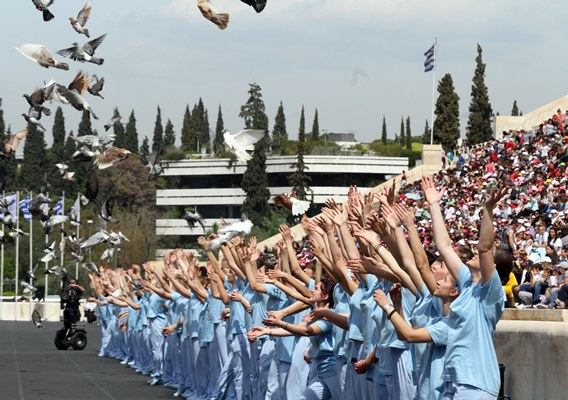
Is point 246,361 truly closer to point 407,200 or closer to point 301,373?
point 301,373

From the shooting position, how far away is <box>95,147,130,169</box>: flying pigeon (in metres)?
22.2

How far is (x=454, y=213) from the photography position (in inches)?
1651

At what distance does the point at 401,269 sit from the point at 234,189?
131450mm

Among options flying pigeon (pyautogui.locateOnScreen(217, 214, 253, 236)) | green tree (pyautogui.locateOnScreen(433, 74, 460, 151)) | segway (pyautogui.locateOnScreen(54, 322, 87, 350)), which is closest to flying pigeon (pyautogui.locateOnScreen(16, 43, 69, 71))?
flying pigeon (pyautogui.locateOnScreen(217, 214, 253, 236))

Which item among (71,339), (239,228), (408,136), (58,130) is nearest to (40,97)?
(239,228)

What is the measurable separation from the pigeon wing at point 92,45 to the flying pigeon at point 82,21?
32.0 inches

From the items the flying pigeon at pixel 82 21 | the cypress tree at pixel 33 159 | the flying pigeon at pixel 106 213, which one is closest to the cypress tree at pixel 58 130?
the cypress tree at pixel 33 159

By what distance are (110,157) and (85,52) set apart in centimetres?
268

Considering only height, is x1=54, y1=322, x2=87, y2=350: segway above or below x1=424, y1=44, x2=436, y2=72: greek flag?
below

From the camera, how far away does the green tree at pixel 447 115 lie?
106750mm

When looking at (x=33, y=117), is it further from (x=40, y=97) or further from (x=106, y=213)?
(x=106, y=213)

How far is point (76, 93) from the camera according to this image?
20.6 meters

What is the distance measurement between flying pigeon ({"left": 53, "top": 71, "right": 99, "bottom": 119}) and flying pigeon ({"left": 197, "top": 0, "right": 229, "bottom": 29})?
5335mm

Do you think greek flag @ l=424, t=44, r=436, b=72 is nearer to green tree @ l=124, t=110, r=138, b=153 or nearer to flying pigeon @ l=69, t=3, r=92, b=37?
flying pigeon @ l=69, t=3, r=92, b=37
